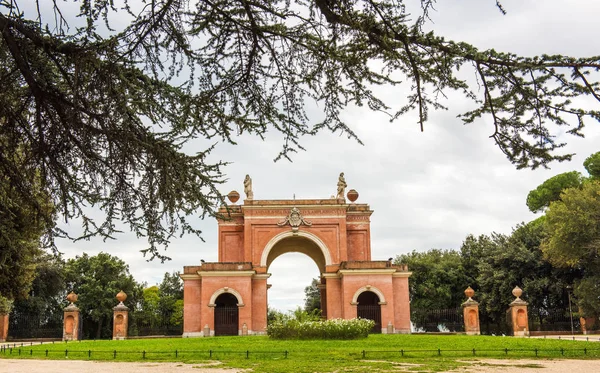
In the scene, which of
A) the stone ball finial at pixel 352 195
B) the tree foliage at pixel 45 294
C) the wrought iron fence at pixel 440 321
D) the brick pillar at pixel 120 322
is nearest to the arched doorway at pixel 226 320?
the brick pillar at pixel 120 322

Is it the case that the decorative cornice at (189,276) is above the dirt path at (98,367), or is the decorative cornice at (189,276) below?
above

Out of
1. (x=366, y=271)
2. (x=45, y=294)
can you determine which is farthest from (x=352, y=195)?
(x=45, y=294)

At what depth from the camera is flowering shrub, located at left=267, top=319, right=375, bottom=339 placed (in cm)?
2159

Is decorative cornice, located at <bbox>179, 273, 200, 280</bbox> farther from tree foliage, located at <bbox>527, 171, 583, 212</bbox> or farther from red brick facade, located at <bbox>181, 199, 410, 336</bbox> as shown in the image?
tree foliage, located at <bbox>527, 171, 583, 212</bbox>

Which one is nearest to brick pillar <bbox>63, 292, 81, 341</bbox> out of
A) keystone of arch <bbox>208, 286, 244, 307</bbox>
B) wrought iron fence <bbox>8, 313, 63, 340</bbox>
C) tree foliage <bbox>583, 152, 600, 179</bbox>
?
keystone of arch <bbox>208, 286, 244, 307</bbox>

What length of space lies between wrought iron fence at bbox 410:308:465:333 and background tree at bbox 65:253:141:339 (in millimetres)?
20927

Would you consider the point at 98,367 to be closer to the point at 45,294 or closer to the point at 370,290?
the point at 370,290

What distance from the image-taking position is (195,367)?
12.5 metres

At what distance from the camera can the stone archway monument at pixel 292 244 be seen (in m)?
31.2

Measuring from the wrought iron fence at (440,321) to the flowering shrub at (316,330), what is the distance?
543 inches

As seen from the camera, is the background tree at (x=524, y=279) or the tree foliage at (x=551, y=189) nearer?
the background tree at (x=524, y=279)

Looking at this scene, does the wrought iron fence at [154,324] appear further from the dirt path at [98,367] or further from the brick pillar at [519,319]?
the dirt path at [98,367]

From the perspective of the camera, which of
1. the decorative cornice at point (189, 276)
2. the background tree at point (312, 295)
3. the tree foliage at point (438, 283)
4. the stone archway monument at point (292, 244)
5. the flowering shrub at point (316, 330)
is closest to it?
the flowering shrub at point (316, 330)

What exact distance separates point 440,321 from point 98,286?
23.4m
